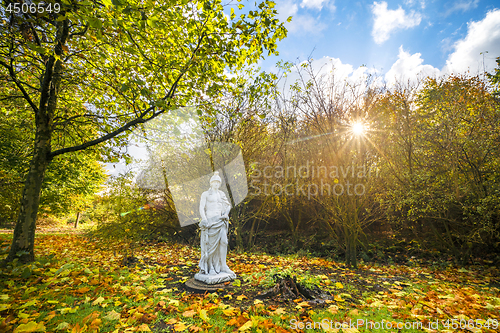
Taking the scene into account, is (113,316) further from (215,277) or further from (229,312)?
(215,277)

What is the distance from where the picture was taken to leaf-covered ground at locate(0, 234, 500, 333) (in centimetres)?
292

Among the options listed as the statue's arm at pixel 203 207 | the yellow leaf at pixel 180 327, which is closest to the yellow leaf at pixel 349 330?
the yellow leaf at pixel 180 327

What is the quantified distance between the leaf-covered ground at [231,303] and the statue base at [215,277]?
27 cm

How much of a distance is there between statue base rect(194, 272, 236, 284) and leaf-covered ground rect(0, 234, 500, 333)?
270 millimetres

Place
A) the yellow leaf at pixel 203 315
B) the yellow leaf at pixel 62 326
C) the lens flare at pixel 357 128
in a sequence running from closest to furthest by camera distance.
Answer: the yellow leaf at pixel 62 326 < the yellow leaf at pixel 203 315 < the lens flare at pixel 357 128

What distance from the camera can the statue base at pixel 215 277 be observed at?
15.5 ft

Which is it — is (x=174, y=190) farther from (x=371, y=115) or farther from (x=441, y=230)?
(x=441, y=230)

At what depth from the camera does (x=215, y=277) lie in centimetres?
479

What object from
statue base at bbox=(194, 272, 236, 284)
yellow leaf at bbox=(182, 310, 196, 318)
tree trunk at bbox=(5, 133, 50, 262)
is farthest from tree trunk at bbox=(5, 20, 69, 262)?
yellow leaf at bbox=(182, 310, 196, 318)

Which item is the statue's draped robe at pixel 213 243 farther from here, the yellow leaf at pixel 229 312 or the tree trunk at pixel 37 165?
the tree trunk at pixel 37 165

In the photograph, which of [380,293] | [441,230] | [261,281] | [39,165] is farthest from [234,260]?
[441,230]

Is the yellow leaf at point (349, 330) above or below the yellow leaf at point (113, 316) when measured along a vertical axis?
above

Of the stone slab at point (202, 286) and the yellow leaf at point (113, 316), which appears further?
the stone slab at point (202, 286)

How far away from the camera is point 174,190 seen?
10039mm
